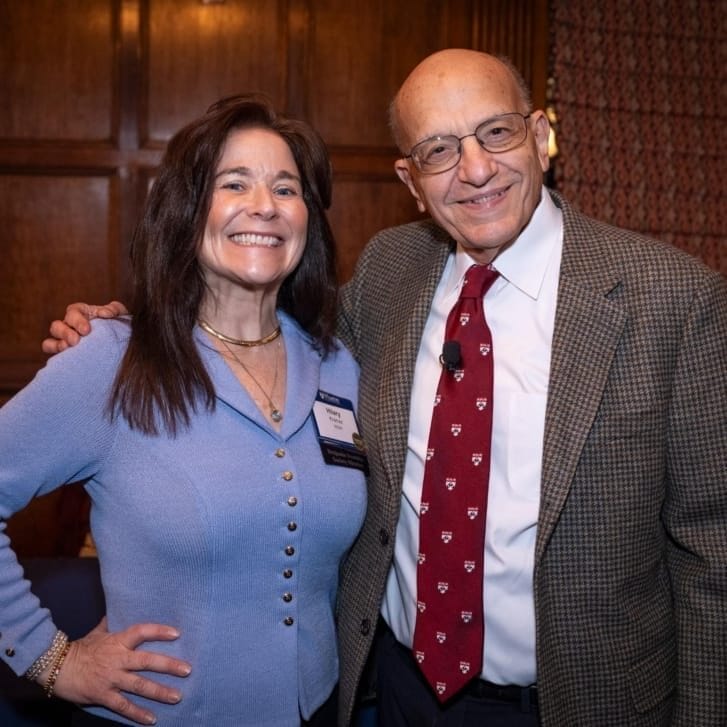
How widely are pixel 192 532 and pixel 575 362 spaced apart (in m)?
0.77

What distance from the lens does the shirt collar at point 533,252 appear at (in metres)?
1.76

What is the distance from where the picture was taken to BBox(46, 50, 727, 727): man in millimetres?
1598

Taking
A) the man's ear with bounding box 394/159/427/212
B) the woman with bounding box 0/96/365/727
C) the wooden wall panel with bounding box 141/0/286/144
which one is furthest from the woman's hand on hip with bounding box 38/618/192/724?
the wooden wall panel with bounding box 141/0/286/144

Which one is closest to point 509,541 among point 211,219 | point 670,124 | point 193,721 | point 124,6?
point 193,721

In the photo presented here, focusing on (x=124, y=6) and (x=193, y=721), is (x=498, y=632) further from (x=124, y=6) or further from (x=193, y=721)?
(x=124, y=6)

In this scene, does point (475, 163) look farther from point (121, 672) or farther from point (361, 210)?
point (361, 210)

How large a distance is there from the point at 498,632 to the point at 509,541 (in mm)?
183

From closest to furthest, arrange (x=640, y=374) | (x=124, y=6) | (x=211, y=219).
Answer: (x=640, y=374)
(x=211, y=219)
(x=124, y=6)

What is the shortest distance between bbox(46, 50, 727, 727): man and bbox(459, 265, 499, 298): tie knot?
2cm

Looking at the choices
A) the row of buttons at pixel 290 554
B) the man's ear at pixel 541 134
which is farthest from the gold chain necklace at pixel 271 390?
the man's ear at pixel 541 134

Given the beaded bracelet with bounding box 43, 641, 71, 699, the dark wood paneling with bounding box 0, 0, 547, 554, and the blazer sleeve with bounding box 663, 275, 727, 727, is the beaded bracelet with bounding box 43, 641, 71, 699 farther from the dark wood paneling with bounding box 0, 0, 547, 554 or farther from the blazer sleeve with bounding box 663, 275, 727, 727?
the dark wood paneling with bounding box 0, 0, 547, 554

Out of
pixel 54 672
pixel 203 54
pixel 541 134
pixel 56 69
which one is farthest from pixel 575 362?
pixel 56 69

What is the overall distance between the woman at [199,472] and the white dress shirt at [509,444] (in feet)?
0.49

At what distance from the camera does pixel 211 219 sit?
175cm
